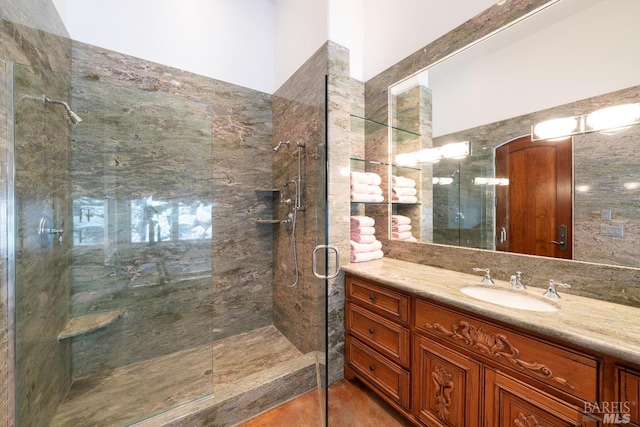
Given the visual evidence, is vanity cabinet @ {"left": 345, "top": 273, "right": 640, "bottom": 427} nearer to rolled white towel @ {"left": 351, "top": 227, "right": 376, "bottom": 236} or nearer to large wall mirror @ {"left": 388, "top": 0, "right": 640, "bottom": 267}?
rolled white towel @ {"left": 351, "top": 227, "right": 376, "bottom": 236}

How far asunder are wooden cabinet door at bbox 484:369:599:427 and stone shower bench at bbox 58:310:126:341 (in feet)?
7.70

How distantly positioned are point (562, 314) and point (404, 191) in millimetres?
1249

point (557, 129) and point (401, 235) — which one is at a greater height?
point (557, 129)

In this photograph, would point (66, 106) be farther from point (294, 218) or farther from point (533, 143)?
point (533, 143)

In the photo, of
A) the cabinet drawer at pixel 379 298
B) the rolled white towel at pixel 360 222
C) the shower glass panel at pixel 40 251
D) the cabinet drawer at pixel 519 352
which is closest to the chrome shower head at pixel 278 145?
the rolled white towel at pixel 360 222

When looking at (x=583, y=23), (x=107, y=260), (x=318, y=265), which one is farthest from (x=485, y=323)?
(x=107, y=260)

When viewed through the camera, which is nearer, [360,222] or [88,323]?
[88,323]

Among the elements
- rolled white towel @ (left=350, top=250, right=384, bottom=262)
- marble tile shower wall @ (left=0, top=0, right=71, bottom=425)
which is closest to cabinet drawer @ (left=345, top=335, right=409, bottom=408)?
rolled white towel @ (left=350, top=250, right=384, bottom=262)

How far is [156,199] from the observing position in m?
1.85

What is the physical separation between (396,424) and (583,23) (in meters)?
2.44

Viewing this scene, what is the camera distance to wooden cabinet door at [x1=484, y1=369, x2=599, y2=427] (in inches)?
32.0

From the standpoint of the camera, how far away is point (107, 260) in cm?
171

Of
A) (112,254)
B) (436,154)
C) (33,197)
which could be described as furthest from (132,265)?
(436,154)

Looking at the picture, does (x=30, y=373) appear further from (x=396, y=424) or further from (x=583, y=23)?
(x=583, y=23)
